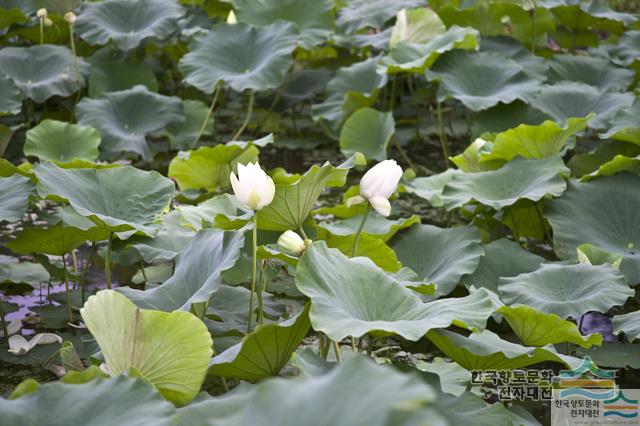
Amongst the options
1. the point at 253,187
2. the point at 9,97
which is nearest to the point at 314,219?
the point at 253,187

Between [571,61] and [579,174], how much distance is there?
832mm

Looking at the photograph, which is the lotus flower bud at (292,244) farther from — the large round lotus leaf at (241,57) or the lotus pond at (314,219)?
the large round lotus leaf at (241,57)

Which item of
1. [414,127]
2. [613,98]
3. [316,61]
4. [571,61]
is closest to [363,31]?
[316,61]

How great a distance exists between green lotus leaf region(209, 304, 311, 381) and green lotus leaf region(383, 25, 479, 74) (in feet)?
6.05

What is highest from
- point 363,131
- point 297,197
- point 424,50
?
point 297,197

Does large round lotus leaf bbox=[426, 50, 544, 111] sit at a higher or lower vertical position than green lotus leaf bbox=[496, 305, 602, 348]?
lower

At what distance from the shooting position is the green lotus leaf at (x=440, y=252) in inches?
85.3

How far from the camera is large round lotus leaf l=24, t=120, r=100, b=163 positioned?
2918 millimetres

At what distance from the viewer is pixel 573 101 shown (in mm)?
3201

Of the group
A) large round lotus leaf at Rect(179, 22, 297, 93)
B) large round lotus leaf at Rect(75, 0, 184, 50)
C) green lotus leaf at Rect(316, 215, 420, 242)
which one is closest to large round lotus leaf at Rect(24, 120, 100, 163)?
large round lotus leaf at Rect(179, 22, 297, 93)

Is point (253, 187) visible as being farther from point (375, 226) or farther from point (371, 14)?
point (371, 14)

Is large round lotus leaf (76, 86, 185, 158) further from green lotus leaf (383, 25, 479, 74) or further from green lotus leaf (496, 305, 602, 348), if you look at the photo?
green lotus leaf (496, 305, 602, 348)

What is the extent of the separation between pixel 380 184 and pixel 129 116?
191 centimetres

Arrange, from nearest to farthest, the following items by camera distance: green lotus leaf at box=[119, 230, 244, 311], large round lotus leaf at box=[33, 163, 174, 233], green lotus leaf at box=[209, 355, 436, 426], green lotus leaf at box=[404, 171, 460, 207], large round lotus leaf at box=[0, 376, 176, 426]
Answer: green lotus leaf at box=[209, 355, 436, 426], large round lotus leaf at box=[0, 376, 176, 426], green lotus leaf at box=[119, 230, 244, 311], large round lotus leaf at box=[33, 163, 174, 233], green lotus leaf at box=[404, 171, 460, 207]
